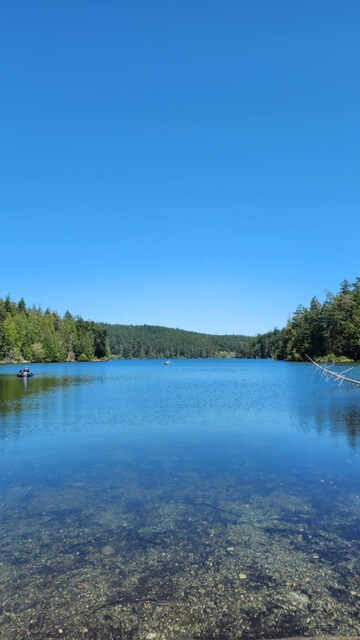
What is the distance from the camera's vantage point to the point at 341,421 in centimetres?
2906

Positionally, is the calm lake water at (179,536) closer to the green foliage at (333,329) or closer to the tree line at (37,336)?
the green foliage at (333,329)

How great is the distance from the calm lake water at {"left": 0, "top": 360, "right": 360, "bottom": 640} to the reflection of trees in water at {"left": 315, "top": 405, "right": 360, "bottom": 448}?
889 millimetres

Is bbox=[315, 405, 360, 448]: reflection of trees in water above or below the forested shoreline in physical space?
below

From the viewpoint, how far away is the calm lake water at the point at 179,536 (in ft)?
24.0

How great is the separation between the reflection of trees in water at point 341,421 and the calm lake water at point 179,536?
889mm

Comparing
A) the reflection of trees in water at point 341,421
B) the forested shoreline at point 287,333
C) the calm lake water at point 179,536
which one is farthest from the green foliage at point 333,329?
the calm lake water at point 179,536

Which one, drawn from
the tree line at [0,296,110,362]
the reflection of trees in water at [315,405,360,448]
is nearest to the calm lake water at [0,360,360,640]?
the reflection of trees in water at [315,405,360,448]

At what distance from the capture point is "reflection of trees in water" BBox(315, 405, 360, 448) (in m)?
24.7

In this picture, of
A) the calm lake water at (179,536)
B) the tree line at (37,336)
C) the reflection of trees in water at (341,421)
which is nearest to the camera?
the calm lake water at (179,536)

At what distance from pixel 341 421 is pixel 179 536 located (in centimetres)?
2176

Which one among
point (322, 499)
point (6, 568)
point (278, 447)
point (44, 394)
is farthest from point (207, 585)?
point (44, 394)

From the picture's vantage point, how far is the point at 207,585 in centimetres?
833

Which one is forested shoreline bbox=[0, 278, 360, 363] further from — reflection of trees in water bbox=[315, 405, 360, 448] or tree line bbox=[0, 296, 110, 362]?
reflection of trees in water bbox=[315, 405, 360, 448]

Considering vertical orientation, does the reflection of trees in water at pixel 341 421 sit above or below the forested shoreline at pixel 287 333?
below
